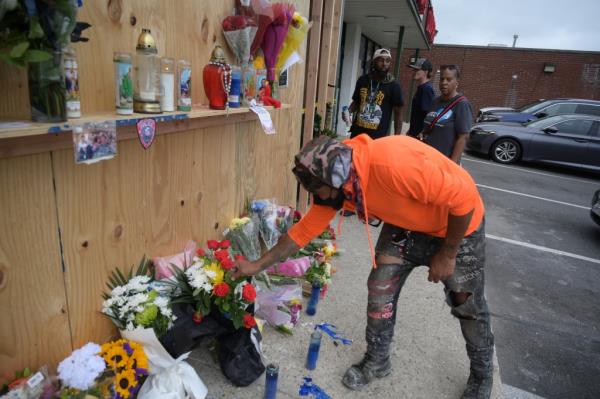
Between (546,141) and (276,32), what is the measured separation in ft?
31.0

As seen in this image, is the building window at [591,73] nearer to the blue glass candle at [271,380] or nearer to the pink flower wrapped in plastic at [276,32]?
the pink flower wrapped in plastic at [276,32]

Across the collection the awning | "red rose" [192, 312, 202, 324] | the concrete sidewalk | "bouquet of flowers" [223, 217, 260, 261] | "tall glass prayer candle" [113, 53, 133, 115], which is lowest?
the concrete sidewalk

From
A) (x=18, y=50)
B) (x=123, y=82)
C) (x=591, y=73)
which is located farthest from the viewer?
(x=591, y=73)

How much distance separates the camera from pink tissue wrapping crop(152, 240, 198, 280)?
2.09 metres

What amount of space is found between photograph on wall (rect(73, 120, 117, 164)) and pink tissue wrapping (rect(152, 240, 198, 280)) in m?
0.86

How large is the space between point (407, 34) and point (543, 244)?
8519 millimetres

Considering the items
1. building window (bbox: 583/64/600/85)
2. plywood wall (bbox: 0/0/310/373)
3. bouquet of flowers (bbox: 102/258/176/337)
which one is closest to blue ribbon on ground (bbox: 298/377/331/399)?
bouquet of flowers (bbox: 102/258/176/337)

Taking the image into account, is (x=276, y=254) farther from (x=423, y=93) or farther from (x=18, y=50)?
(x=423, y=93)

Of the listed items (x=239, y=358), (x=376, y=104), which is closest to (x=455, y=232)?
(x=239, y=358)

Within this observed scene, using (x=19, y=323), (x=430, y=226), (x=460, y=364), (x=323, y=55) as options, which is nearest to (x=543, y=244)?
(x=460, y=364)

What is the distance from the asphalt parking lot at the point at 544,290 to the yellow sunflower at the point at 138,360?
7.11 feet

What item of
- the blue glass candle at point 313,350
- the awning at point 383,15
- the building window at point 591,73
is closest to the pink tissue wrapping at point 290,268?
the blue glass candle at point 313,350

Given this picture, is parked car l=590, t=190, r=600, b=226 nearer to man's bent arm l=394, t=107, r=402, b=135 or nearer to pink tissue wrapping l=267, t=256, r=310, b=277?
man's bent arm l=394, t=107, r=402, b=135

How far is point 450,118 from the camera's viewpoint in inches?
150
